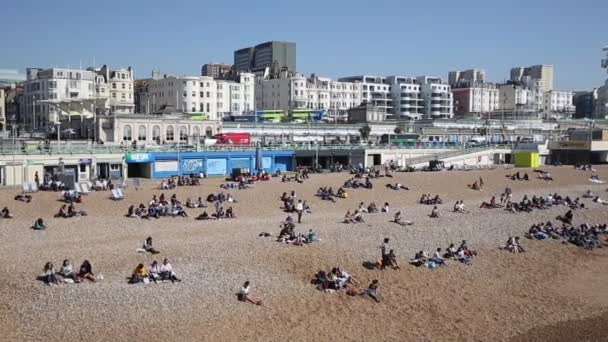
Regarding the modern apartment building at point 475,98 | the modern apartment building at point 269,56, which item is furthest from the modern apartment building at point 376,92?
the modern apartment building at point 269,56

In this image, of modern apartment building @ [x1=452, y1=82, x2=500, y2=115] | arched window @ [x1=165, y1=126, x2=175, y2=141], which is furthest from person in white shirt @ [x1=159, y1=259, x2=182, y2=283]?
modern apartment building @ [x1=452, y1=82, x2=500, y2=115]

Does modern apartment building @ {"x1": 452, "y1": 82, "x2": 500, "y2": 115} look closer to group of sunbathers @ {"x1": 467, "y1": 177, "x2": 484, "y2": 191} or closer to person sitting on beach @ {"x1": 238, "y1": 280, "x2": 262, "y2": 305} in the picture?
group of sunbathers @ {"x1": 467, "y1": 177, "x2": 484, "y2": 191}

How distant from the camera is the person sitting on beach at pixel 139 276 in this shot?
651 inches

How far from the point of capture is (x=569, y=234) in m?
25.7

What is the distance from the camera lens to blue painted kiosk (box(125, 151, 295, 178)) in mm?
36969

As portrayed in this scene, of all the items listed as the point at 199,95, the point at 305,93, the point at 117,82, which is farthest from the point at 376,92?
the point at 117,82

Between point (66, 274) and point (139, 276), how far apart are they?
1.82 meters

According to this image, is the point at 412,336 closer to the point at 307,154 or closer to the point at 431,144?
the point at 307,154

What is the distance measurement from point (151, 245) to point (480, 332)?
9960 mm

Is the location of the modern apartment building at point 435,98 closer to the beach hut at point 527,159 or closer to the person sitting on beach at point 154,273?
the beach hut at point 527,159

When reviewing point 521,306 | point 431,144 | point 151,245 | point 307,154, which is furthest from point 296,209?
point 431,144

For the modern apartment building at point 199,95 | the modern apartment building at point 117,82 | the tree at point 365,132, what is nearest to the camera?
the tree at point 365,132

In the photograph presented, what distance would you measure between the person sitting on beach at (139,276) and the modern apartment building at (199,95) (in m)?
66.2

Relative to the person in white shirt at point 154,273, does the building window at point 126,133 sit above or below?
above
